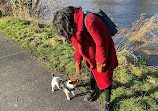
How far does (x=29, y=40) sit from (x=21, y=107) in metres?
2.79

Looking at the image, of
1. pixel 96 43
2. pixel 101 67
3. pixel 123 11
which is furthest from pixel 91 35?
pixel 123 11

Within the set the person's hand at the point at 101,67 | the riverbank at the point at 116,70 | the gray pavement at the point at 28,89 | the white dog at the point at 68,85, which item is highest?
the person's hand at the point at 101,67

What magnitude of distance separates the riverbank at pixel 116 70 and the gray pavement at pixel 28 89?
0.28 metres

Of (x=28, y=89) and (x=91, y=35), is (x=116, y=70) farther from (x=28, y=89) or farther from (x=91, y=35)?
(x=28, y=89)

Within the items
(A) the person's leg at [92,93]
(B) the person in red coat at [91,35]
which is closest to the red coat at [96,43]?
(B) the person in red coat at [91,35]

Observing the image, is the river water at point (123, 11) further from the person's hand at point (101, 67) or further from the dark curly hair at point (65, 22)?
the dark curly hair at point (65, 22)

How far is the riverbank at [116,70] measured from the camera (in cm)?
239

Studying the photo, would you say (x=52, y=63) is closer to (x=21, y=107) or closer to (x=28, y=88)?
(x=28, y=88)

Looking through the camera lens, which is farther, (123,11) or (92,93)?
(123,11)

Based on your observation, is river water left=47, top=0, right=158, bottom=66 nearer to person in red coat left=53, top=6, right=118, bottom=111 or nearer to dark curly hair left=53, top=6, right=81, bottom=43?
person in red coat left=53, top=6, right=118, bottom=111

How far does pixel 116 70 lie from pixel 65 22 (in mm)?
2032

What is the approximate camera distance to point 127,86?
2.88m

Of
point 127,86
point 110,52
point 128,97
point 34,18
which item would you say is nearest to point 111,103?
point 128,97

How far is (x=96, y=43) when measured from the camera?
177 cm
